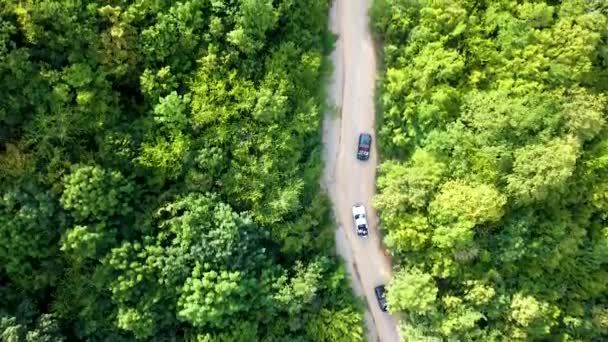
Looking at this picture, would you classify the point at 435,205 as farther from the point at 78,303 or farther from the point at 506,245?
the point at 78,303

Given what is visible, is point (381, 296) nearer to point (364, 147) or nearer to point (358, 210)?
point (358, 210)

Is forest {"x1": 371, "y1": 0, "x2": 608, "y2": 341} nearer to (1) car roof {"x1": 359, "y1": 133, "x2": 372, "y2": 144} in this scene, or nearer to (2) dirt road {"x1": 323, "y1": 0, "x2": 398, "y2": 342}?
(2) dirt road {"x1": 323, "y1": 0, "x2": 398, "y2": 342}

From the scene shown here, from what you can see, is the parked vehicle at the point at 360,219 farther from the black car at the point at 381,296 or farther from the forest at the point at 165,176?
the black car at the point at 381,296

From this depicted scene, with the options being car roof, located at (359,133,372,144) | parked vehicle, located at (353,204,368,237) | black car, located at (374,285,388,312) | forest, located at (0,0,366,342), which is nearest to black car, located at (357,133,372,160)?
car roof, located at (359,133,372,144)

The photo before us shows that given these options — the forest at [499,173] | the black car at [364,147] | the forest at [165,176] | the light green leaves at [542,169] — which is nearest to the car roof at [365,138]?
the black car at [364,147]

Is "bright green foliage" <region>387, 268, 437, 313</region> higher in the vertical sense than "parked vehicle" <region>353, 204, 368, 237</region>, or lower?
lower

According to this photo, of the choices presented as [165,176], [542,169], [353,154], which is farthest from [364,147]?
[165,176]
